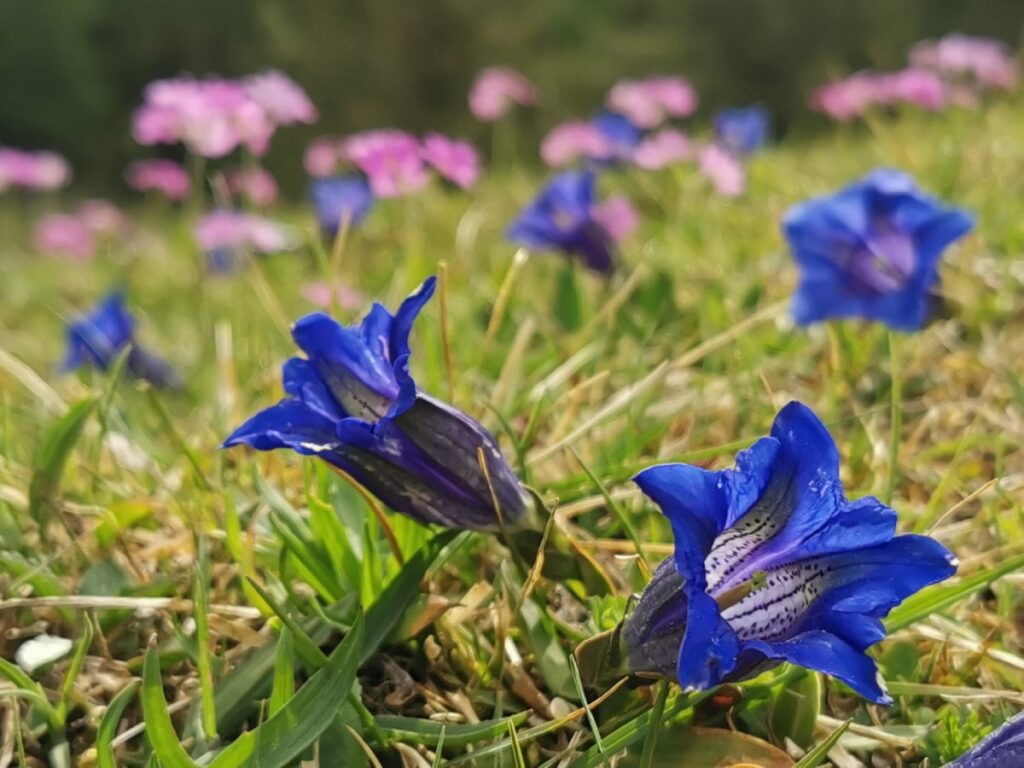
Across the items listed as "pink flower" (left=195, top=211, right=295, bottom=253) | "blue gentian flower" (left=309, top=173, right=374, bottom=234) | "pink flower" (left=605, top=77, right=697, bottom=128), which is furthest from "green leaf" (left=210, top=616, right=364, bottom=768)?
"pink flower" (left=605, top=77, right=697, bottom=128)

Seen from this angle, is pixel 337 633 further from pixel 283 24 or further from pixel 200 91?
pixel 283 24

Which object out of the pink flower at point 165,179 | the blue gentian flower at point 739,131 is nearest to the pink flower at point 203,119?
the pink flower at point 165,179

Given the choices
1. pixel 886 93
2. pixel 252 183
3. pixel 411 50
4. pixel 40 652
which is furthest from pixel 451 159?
pixel 411 50

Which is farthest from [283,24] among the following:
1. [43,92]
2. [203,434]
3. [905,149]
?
[203,434]

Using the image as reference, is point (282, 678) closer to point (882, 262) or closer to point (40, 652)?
point (40, 652)

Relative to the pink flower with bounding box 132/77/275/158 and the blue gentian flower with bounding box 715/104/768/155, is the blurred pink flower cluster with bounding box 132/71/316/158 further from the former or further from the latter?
the blue gentian flower with bounding box 715/104/768/155

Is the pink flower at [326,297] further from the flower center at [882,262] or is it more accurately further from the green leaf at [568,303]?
the flower center at [882,262]
